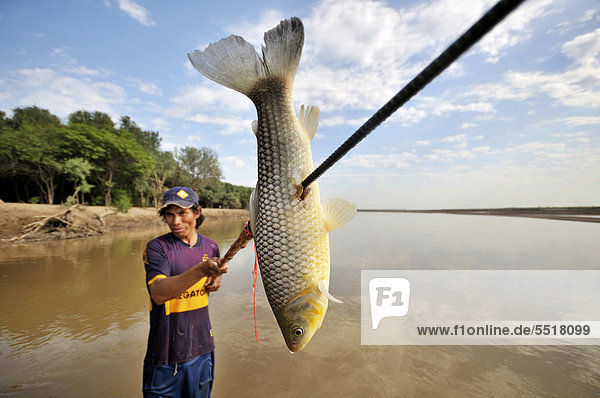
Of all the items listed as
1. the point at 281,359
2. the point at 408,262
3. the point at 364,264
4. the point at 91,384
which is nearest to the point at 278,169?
the point at 281,359

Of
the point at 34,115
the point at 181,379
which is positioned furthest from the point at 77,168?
the point at 181,379

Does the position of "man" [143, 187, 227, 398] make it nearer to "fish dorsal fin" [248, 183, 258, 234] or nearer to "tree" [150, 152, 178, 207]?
"fish dorsal fin" [248, 183, 258, 234]

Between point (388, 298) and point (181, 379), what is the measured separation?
20.1ft

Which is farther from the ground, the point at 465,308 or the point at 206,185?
the point at 206,185

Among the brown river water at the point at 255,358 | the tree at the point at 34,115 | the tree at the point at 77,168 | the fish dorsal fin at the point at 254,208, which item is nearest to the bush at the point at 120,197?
the tree at the point at 77,168

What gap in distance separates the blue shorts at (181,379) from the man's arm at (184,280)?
0.79m

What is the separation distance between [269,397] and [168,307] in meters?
2.53

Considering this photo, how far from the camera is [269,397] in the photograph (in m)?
3.82

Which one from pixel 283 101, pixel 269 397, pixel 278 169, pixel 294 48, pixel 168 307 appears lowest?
pixel 269 397

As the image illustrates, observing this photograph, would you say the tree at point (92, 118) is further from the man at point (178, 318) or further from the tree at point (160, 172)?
the man at point (178, 318)

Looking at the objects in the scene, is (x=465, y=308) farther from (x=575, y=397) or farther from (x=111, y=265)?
(x=111, y=265)

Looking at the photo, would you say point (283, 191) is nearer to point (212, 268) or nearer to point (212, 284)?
Answer: point (212, 268)

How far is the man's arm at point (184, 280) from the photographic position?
5.15 feet

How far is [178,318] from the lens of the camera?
238 centimetres
